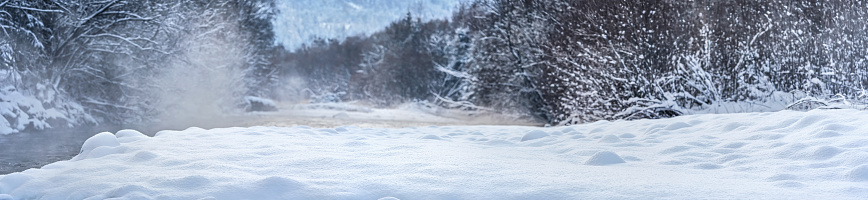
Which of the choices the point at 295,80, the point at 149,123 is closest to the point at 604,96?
the point at 149,123

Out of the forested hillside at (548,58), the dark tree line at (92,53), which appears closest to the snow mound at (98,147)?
the dark tree line at (92,53)

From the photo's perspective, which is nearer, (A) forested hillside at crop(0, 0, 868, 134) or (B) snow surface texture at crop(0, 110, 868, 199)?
(B) snow surface texture at crop(0, 110, 868, 199)

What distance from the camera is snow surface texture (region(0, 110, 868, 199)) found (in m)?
3.20

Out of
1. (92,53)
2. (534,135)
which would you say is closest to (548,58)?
(534,135)

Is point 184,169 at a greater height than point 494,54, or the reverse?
point 494,54

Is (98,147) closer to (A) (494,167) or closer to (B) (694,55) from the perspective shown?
(A) (494,167)

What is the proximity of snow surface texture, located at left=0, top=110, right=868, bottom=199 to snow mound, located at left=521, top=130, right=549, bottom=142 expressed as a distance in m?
0.39

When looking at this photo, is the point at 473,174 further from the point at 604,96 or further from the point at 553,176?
the point at 604,96

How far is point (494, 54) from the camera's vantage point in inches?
717

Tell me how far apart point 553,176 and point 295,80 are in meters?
60.3

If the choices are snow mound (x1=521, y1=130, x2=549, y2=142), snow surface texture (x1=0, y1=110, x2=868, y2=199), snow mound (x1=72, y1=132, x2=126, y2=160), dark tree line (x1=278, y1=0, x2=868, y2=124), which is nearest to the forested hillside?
dark tree line (x1=278, y1=0, x2=868, y2=124)

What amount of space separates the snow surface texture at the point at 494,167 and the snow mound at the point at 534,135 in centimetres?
39

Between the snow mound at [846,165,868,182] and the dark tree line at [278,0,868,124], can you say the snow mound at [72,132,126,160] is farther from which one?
the dark tree line at [278,0,868,124]

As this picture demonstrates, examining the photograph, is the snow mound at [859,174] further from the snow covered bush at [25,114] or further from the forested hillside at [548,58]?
the snow covered bush at [25,114]
